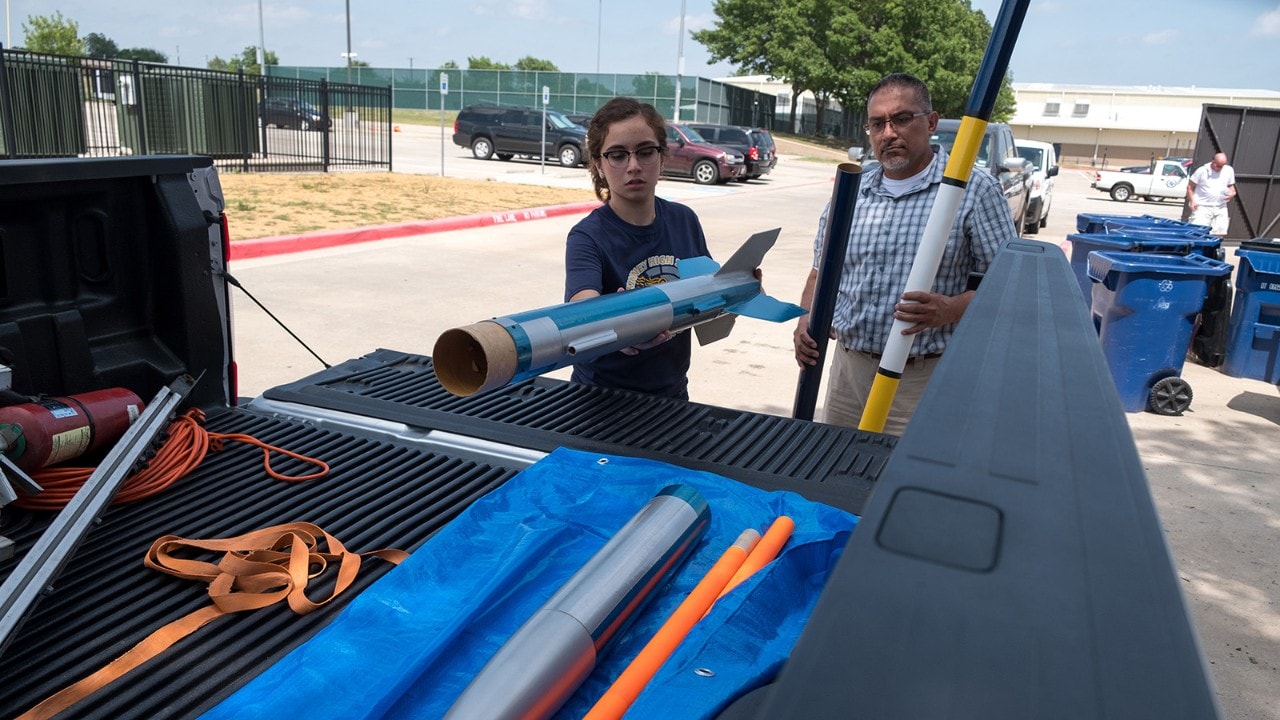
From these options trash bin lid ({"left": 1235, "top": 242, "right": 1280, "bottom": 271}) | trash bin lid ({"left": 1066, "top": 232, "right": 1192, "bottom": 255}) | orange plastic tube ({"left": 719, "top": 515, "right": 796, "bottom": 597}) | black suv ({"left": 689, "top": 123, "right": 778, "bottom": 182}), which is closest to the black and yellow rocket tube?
orange plastic tube ({"left": 719, "top": 515, "right": 796, "bottom": 597})

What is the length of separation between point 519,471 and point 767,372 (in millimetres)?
4983

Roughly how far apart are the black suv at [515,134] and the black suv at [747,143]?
3740mm

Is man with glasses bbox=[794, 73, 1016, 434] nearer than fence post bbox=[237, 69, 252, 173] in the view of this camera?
Yes

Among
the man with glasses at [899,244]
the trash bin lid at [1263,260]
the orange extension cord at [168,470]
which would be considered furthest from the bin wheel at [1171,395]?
the orange extension cord at [168,470]

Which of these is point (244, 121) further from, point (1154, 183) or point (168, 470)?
point (1154, 183)

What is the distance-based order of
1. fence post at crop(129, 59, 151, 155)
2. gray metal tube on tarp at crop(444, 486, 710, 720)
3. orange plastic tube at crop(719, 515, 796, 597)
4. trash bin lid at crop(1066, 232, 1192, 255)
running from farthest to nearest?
fence post at crop(129, 59, 151, 155), trash bin lid at crop(1066, 232, 1192, 255), orange plastic tube at crop(719, 515, 796, 597), gray metal tube on tarp at crop(444, 486, 710, 720)

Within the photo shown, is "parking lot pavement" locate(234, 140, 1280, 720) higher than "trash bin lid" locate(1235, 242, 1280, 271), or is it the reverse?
"trash bin lid" locate(1235, 242, 1280, 271)

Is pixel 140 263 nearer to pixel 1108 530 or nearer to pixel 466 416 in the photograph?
pixel 466 416

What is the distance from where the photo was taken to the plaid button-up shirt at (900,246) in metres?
3.21

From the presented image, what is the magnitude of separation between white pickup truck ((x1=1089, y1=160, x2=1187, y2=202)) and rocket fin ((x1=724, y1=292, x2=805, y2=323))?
105 ft

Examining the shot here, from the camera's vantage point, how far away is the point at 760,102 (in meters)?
54.0

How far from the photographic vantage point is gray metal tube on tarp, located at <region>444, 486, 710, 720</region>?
1.28 metres

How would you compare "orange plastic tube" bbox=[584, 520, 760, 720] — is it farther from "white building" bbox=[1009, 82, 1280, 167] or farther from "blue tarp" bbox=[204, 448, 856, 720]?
"white building" bbox=[1009, 82, 1280, 167]

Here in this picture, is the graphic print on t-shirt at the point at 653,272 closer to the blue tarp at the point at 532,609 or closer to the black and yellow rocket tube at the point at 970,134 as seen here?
the black and yellow rocket tube at the point at 970,134
